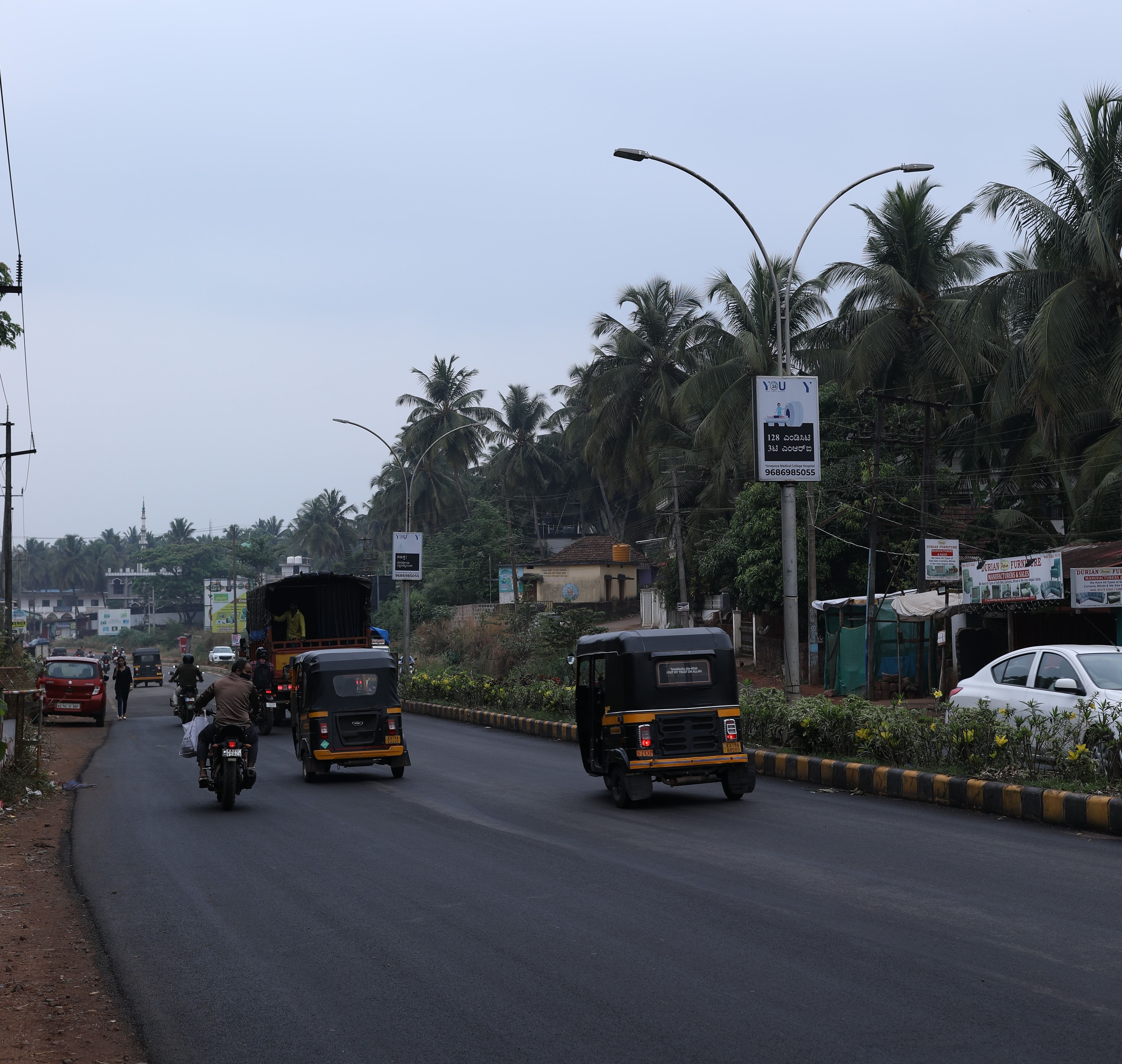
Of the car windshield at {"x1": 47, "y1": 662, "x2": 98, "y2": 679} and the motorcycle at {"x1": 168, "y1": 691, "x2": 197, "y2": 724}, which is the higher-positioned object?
the car windshield at {"x1": 47, "y1": 662, "x2": 98, "y2": 679}

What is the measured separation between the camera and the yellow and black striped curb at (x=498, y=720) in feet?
78.4

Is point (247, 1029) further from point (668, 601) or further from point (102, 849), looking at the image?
point (668, 601)

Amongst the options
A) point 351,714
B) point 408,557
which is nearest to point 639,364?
point 408,557

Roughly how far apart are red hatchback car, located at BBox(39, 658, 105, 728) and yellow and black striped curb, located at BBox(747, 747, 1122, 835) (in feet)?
68.9

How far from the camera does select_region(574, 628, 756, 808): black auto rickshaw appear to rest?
13.2 m

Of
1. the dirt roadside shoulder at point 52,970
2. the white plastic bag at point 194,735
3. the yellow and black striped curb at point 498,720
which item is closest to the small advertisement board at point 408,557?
the yellow and black striped curb at point 498,720

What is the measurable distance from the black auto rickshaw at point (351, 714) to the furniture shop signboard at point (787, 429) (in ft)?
20.1

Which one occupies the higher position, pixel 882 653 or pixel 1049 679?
pixel 1049 679

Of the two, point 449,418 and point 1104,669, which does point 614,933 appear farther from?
point 449,418

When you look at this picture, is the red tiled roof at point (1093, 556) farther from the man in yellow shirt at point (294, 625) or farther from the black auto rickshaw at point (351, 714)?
the man in yellow shirt at point (294, 625)

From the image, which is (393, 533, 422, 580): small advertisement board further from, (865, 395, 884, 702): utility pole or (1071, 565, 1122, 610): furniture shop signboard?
(1071, 565, 1122, 610): furniture shop signboard

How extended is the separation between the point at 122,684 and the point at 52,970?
99.5 feet

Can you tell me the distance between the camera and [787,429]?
58.2 feet

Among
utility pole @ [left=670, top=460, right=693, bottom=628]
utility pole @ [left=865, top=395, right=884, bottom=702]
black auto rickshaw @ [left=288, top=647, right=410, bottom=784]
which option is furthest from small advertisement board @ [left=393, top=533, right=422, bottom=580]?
black auto rickshaw @ [left=288, top=647, right=410, bottom=784]
